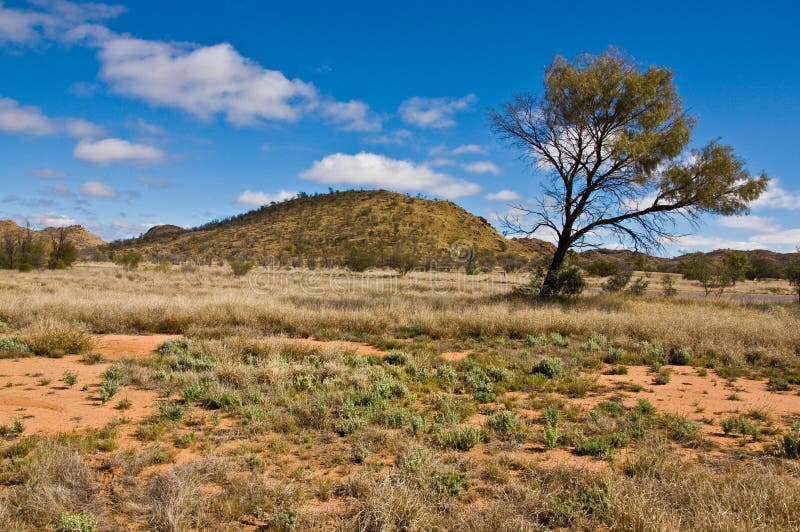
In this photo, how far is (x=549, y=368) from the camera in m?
8.27

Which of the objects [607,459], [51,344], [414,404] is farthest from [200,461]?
[51,344]

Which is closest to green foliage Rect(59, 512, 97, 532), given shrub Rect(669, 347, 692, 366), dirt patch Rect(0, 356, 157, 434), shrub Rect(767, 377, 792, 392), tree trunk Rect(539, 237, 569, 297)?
dirt patch Rect(0, 356, 157, 434)

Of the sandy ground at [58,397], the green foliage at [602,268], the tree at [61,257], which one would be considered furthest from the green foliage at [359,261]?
the sandy ground at [58,397]

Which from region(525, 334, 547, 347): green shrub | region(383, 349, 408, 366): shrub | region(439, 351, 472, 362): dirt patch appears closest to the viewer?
region(383, 349, 408, 366): shrub

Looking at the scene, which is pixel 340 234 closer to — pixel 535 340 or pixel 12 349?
pixel 535 340

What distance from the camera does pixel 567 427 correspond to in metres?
5.64

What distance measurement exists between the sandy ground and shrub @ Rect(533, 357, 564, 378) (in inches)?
266

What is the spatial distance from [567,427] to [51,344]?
10.5m

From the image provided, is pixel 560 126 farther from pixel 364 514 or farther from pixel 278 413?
pixel 364 514

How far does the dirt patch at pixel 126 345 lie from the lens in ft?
30.5

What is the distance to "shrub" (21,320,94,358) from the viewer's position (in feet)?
30.1

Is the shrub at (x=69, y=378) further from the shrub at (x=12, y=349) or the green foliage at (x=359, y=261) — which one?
the green foliage at (x=359, y=261)

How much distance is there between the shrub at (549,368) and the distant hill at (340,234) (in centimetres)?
4332

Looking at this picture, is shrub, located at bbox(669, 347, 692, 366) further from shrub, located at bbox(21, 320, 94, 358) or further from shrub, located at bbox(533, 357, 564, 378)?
shrub, located at bbox(21, 320, 94, 358)
